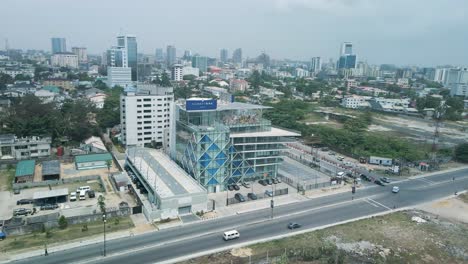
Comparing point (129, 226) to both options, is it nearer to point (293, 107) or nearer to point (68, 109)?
point (68, 109)

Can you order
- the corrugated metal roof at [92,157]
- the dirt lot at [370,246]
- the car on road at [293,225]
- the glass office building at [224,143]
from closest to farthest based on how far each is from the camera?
the dirt lot at [370,246] < the car on road at [293,225] < the glass office building at [224,143] < the corrugated metal roof at [92,157]

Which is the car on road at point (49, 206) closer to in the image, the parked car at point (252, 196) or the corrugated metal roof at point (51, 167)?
the corrugated metal roof at point (51, 167)

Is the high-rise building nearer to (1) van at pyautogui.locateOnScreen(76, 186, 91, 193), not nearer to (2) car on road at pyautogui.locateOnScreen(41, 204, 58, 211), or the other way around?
(1) van at pyautogui.locateOnScreen(76, 186, 91, 193)

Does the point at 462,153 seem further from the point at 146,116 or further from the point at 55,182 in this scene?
the point at 55,182

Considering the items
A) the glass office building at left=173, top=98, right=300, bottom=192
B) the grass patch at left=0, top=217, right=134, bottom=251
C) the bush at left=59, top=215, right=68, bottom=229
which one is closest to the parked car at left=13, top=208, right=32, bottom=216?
the grass patch at left=0, top=217, right=134, bottom=251

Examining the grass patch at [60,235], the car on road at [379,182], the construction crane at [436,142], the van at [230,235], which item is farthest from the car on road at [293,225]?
the construction crane at [436,142]
